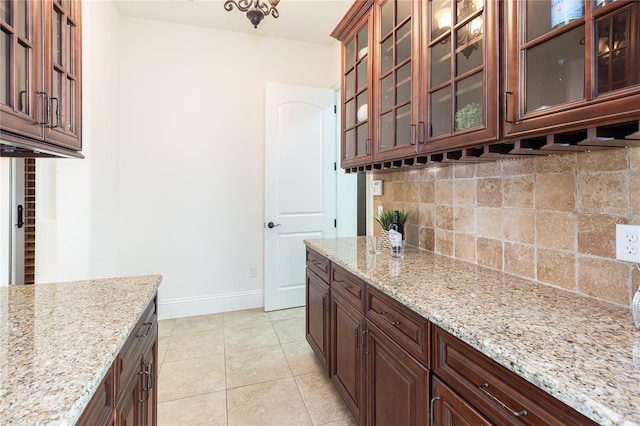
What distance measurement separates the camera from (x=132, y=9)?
293cm

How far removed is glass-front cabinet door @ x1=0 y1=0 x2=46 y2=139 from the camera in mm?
884

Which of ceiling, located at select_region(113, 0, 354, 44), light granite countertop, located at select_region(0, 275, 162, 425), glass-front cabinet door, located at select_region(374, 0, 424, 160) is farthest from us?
ceiling, located at select_region(113, 0, 354, 44)

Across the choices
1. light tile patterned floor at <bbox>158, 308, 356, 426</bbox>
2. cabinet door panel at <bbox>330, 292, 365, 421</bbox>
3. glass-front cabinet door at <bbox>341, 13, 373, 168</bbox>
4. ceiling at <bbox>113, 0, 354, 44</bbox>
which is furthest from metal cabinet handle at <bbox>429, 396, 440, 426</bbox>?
ceiling at <bbox>113, 0, 354, 44</bbox>

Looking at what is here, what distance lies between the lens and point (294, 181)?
3459 mm

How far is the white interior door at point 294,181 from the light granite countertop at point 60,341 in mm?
2038

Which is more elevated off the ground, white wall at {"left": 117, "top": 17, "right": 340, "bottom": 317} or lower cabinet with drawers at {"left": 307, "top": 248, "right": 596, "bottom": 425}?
white wall at {"left": 117, "top": 17, "right": 340, "bottom": 317}

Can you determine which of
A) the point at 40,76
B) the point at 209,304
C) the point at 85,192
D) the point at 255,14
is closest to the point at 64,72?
the point at 40,76

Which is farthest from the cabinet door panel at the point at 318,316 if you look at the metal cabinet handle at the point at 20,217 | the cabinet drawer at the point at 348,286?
the metal cabinet handle at the point at 20,217

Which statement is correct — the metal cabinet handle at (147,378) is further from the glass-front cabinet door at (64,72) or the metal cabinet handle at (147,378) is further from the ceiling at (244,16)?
the ceiling at (244,16)

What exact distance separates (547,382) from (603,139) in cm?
67

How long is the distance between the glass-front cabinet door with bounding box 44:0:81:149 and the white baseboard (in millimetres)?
2301

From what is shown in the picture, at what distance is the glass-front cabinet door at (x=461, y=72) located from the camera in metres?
1.12

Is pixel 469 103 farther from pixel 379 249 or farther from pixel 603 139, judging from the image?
pixel 379 249

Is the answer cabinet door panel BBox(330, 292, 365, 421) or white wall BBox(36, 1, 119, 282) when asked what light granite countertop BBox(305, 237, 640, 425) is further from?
white wall BBox(36, 1, 119, 282)
